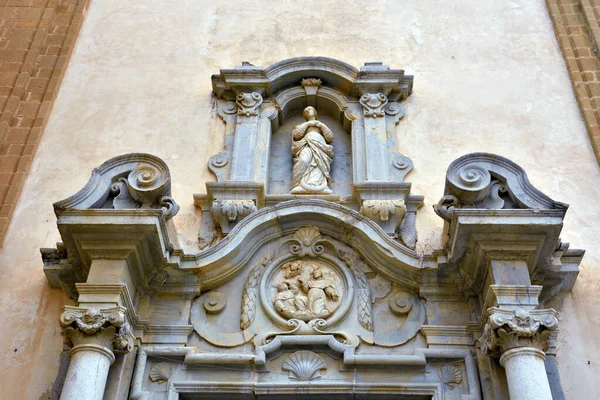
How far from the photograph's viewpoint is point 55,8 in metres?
9.56

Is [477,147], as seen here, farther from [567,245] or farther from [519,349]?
[519,349]

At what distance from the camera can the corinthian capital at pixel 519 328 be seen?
222 inches

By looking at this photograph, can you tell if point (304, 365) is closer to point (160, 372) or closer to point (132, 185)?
point (160, 372)

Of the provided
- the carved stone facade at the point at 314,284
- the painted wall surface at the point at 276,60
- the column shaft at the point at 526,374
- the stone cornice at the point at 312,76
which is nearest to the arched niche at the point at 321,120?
the stone cornice at the point at 312,76

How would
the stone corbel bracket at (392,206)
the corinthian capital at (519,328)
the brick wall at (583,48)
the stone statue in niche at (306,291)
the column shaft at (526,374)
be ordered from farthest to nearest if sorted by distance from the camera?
the brick wall at (583,48) < the stone corbel bracket at (392,206) < the stone statue in niche at (306,291) < the corinthian capital at (519,328) < the column shaft at (526,374)

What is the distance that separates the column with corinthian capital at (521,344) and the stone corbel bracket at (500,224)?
1.89 feet

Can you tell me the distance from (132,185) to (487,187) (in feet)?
9.65

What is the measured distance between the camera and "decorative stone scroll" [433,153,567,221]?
629 cm

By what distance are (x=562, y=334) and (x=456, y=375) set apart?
41.4 inches

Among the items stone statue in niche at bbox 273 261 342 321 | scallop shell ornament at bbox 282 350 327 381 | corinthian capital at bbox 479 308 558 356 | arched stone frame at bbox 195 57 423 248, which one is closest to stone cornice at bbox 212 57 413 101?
arched stone frame at bbox 195 57 423 248

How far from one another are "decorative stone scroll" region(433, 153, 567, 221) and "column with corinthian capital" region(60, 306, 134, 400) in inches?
109

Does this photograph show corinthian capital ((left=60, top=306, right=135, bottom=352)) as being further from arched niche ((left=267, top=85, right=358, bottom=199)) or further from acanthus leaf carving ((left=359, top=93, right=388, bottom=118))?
acanthus leaf carving ((left=359, top=93, right=388, bottom=118))

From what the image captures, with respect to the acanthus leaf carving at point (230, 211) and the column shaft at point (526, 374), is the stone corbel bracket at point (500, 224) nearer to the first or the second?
the column shaft at point (526, 374)

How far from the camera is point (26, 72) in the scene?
28.7 ft
